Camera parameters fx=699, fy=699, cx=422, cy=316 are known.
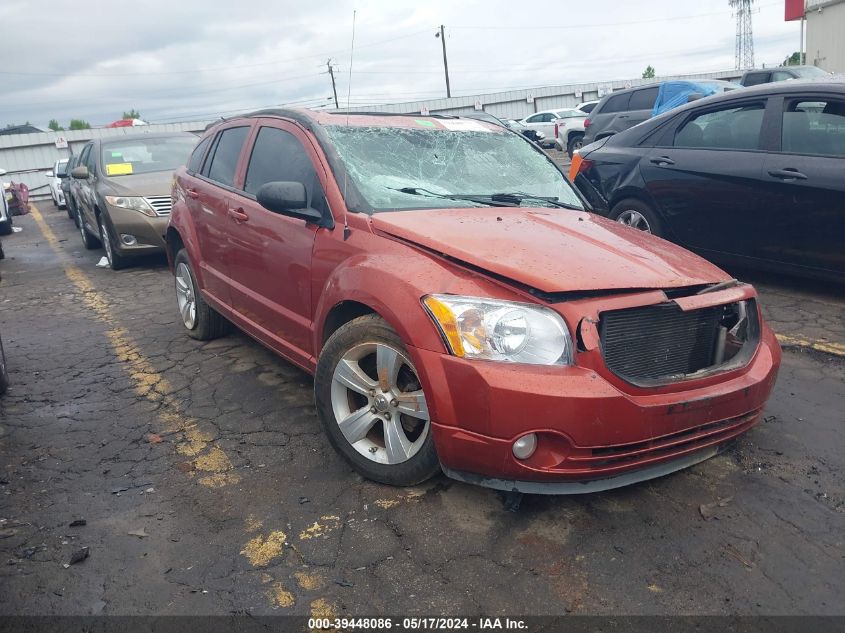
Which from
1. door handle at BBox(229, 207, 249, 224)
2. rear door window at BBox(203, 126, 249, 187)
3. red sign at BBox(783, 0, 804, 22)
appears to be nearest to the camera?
door handle at BBox(229, 207, 249, 224)

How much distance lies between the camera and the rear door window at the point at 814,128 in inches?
193

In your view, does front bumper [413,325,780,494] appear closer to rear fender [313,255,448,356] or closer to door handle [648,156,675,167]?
rear fender [313,255,448,356]

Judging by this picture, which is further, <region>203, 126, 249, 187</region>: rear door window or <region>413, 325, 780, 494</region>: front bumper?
<region>203, 126, 249, 187</region>: rear door window

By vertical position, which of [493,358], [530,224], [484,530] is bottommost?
[484,530]

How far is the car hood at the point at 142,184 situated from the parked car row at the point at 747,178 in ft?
17.8

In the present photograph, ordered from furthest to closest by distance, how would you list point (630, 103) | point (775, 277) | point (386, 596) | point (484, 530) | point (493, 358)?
point (630, 103)
point (775, 277)
point (484, 530)
point (493, 358)
point (386, 596)

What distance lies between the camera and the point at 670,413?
102 inches

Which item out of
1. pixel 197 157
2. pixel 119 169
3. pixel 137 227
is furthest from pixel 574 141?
pixel 197 157

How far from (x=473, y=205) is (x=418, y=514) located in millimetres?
1561

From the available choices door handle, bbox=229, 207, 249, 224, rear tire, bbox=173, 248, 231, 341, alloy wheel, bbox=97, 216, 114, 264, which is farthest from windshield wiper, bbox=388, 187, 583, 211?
alloy wheel, bbox=97, 216, 114, 264

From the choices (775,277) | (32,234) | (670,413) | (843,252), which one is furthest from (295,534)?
(32,234)

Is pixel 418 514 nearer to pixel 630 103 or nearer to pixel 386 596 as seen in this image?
pixel 386 596

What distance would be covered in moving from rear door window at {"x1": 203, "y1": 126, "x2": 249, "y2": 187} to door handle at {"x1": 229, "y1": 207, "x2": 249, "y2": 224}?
0.86ft

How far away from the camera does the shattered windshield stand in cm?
351
